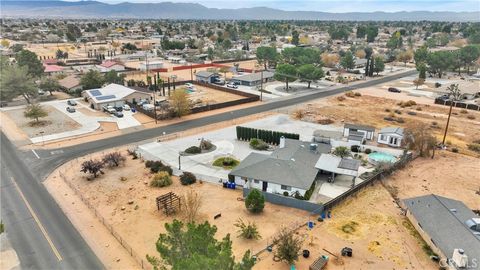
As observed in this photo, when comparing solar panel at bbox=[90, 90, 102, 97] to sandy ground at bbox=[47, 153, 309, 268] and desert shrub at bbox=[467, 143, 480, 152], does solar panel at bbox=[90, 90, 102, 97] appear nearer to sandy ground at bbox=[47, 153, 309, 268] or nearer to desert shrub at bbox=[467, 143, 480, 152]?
sandy ground at bbox=[47, 153, 309, 268]

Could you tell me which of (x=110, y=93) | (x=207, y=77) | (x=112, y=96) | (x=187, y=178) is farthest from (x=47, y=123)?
(x=207, y=77)

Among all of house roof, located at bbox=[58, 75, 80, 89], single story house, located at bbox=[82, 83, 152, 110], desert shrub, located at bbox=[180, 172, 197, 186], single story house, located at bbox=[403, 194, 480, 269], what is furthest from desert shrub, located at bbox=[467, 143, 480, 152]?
house roof, located at bbox=[58, 75, 80, 89]

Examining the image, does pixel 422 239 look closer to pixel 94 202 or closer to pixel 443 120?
pixel 94 202

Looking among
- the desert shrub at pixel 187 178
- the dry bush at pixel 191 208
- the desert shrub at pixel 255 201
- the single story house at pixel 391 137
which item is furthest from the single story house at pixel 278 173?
the single story house at pixel 391 137

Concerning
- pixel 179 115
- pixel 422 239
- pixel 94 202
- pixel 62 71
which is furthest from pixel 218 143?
pixel 62 71

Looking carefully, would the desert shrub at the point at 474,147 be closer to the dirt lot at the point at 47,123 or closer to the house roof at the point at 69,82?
the dirt lot at the point at 47,123
